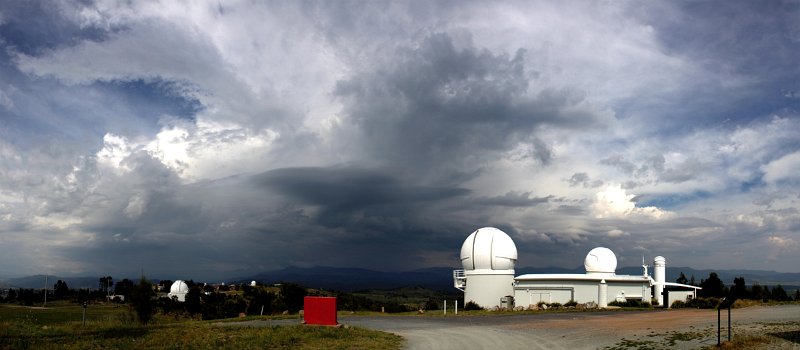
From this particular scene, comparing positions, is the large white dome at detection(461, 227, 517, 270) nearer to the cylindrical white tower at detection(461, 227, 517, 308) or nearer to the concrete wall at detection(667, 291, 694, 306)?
the cylindrical white tower at detection(461, 227, 517, 308)

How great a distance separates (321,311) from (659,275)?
32.2 metres

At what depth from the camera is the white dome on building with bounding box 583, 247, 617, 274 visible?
4800 cm

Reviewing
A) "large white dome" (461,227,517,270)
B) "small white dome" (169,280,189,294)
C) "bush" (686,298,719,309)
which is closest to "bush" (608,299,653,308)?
"bush" (686,298,719,309)

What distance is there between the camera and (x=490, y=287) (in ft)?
149

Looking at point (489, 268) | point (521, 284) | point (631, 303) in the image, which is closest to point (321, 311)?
point (489, 268)

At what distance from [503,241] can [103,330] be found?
30.4 metres

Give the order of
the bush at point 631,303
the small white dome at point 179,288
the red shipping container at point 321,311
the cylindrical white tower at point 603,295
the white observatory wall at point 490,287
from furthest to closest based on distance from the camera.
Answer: the small white dome at point 179,288, the white observatory wall at point 490,287, the bush at point 631,303, the cylindrical white tower at point 603,295, the red shipping container at point 321,311

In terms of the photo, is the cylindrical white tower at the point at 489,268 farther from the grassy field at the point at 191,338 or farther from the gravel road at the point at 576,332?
the grassy field at the point at 191,338

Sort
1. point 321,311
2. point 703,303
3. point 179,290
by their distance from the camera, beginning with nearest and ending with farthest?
point 321,311, point 703,303, point 179,290

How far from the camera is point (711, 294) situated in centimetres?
5519

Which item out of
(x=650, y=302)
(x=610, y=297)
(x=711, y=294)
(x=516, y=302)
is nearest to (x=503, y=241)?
(x=516, y=302)

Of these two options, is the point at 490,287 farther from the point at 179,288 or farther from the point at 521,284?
the point at 179,288

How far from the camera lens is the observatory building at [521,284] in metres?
44.7

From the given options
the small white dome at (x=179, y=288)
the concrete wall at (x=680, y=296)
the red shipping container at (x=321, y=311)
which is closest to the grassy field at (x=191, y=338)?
the red shipping container at (x=321, y=311)
